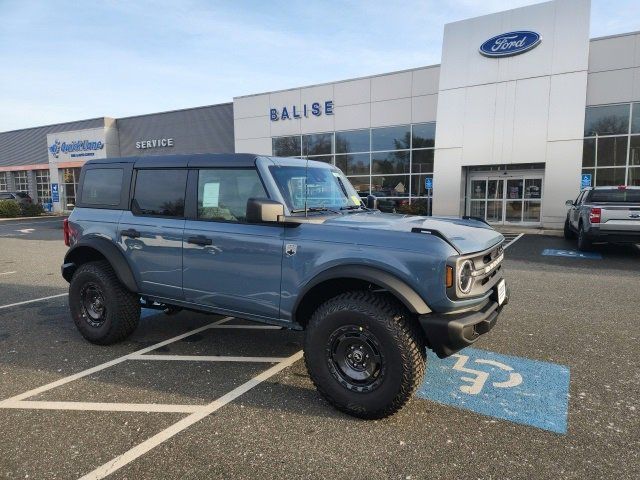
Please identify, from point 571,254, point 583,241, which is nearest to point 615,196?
point 583,241

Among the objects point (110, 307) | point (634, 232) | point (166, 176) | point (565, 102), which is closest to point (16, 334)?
point (110, 307)

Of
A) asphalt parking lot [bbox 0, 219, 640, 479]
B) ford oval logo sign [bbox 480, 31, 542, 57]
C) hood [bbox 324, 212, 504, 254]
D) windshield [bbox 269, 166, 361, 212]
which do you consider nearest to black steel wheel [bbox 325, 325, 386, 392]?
asphalt parking lot [bbox 0, 219, 640, 479]

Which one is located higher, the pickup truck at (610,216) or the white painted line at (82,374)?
the pickup truck at (610,216)

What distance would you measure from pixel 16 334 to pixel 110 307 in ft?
5.37

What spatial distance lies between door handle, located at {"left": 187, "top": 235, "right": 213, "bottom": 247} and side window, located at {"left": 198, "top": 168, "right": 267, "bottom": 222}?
19cm

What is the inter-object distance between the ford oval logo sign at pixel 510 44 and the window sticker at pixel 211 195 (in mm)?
17459

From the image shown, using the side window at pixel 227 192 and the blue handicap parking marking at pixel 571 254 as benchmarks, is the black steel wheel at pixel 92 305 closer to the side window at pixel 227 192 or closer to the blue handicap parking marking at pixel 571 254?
the side window at pixel 227 192

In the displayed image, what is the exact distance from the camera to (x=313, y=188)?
13.6ft

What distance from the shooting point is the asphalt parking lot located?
2635 millimetres

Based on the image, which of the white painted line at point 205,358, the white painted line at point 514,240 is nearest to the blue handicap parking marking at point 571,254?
the white painted line at point 514,240

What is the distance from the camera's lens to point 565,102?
1675 centimetres

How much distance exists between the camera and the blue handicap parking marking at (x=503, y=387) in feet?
10.5

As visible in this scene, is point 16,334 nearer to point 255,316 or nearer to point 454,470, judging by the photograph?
point 255,316

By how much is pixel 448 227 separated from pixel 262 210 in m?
1.53
